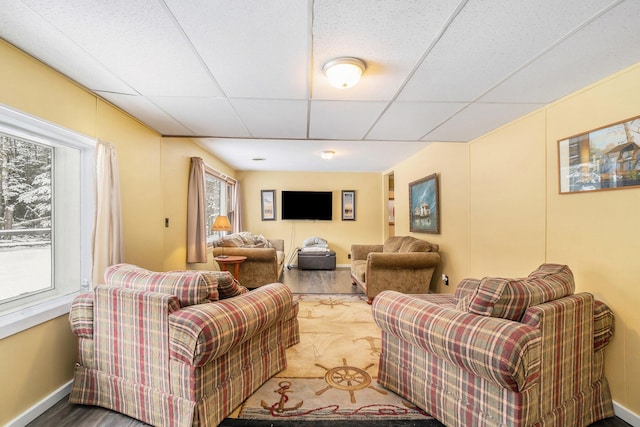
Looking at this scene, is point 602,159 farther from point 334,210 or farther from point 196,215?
point 334,210

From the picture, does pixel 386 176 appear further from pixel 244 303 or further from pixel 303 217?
pixel 244 303

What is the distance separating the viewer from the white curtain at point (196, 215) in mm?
4023

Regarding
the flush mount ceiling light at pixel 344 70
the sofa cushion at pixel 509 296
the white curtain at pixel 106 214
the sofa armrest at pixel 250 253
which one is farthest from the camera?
the sofa armrest at pixel 250 253

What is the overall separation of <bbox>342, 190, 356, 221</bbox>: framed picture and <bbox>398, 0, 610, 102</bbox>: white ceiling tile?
5.26 meters

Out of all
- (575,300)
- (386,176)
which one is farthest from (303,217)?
(575,300)

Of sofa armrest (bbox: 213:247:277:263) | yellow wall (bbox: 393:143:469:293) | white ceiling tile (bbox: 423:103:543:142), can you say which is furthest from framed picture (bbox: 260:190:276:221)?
white ceiling tile (bbox: 423:103:543:142)

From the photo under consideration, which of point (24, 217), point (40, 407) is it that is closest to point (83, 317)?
point (40, 407)

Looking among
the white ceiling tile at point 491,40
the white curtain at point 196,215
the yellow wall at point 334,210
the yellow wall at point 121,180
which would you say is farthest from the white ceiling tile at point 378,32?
the yellow wall at point 334,210

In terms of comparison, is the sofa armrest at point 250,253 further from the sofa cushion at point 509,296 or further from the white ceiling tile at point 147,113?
the sofa cushion at point 509,296

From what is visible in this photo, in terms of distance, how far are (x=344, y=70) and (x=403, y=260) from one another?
2.80 metres

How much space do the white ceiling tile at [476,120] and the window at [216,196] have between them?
3818 millimetres

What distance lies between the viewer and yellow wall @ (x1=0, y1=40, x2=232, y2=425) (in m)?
1.63

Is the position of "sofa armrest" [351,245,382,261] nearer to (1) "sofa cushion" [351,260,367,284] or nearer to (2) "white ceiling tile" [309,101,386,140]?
(1) "sofa cushion" [351,260,367,284]

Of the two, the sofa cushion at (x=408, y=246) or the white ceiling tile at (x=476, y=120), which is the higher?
the white ceiling tile at (x=476, y=120)
